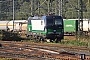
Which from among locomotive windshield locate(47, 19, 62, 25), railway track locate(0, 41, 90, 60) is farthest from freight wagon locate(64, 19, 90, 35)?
railway track locate(0, 41, 90, 60)

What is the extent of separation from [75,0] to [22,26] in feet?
103

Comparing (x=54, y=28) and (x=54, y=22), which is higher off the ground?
(x=54, y=22)

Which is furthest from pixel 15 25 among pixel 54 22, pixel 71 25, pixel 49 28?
pixel 49 28

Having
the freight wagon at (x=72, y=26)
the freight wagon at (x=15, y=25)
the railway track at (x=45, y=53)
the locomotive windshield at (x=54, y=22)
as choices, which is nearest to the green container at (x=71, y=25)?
the freight wagon at (x=72, y=26)

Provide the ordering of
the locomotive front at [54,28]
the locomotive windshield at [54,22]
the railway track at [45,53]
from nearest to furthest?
the railway track at [45,53]
the locomotive front at [54,28]
the locomotive windshield at [54,22]

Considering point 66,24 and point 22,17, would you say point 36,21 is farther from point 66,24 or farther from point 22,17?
point 22,17

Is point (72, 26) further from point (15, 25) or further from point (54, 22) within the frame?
point (54, 22)

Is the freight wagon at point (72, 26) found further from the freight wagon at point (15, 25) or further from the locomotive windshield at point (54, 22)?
the locomotive windshield at point (54, 22)

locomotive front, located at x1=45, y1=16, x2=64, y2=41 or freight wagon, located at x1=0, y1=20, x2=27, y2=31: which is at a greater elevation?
locomotive front, located at x1=45, y1=16, x2=64, y2=41

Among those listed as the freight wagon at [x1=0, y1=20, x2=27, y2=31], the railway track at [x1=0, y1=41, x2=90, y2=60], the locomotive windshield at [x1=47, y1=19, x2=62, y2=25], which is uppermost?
the locomotive windshield at [x1=47, y1=19, x2=62, y2=25]

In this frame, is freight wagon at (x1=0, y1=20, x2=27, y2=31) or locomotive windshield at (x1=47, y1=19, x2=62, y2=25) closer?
locomotive windshield at (x1=47, y1=19, x2=62, y2=25)

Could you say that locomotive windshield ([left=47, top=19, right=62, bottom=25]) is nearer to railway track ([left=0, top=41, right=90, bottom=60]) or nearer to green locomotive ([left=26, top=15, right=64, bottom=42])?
green locomotive ([left=26, top=15, right=64, bottom=42])

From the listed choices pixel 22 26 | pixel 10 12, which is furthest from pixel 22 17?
pixel 22 26

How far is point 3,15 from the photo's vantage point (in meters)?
78.9
